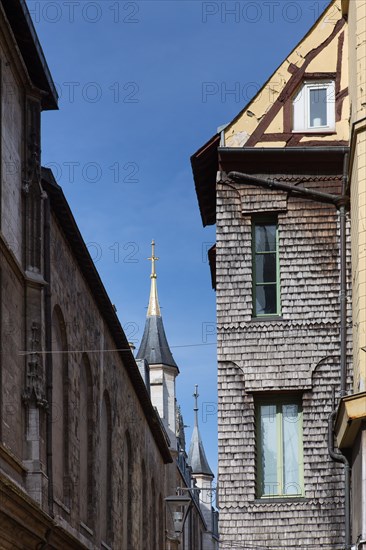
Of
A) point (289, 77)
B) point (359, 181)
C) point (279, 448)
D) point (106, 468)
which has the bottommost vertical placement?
point (279, 448)

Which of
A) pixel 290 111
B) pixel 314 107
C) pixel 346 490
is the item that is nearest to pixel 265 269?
pixel 290 111

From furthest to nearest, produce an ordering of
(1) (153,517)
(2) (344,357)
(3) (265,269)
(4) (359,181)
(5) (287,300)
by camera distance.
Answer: (1) (153,517) → (3) (265,269) → (5) (287,300) → (2) (344,357) → (4) (359,181)

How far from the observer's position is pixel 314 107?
2550 centimetres

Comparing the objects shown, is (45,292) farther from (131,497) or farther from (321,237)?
(131,497)

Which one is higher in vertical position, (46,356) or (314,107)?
(314,107)

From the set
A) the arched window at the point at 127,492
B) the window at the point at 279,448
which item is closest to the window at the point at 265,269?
the window at the point at 279,448

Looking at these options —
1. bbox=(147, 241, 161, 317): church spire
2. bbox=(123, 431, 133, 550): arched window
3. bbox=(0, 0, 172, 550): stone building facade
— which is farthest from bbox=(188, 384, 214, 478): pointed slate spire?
bbox=(0, 0, 172, 550): stone building facade

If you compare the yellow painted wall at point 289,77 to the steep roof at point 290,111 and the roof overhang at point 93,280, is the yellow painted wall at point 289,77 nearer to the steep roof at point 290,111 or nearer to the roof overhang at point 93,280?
the steep roof at point 290,111

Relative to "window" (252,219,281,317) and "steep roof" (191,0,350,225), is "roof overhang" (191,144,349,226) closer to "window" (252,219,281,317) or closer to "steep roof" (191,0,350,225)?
"steep roof" (191,0,350,225)

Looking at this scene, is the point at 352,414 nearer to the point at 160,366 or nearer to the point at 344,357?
the point at 344,357

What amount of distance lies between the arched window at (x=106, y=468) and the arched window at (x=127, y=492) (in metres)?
4.03

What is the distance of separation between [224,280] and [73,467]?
8057 millimetres

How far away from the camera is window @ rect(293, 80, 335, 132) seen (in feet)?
83.3

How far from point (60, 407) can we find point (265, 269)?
7.22 meters
